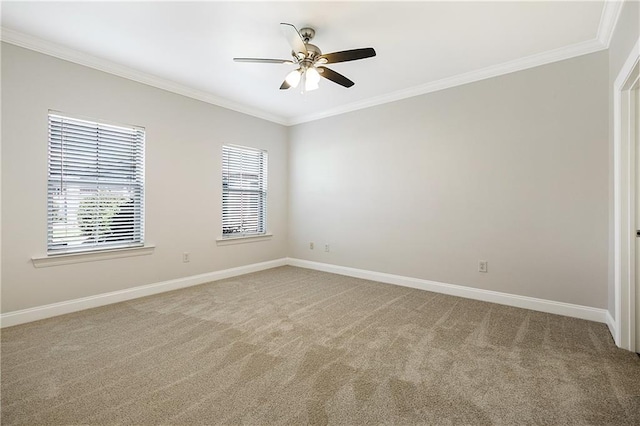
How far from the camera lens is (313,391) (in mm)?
1809

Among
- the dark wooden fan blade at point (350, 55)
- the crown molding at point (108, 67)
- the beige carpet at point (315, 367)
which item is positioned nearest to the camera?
the beige carpet at point (315, 367)

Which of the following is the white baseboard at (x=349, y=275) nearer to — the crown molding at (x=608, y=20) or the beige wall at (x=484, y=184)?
the beige wall at (x=484, y=184)

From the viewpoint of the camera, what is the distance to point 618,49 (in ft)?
8.10

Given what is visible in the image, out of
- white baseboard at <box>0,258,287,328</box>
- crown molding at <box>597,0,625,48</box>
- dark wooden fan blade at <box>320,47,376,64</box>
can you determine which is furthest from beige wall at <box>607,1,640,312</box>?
white baseboard at <box>0,258,287,328</box>

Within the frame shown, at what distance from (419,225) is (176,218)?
3.27 meters

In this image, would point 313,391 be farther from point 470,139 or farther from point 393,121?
point 393,121

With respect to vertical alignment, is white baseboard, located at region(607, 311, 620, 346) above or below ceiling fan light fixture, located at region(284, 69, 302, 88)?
below

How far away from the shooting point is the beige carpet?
163 centimetres

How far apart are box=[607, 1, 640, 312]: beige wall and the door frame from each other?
0.20 m

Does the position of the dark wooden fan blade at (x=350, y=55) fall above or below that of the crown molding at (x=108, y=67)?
below

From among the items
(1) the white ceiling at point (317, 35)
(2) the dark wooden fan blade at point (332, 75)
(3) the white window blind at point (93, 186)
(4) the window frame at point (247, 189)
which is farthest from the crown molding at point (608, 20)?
(3) the white window blind at point (93, 186)

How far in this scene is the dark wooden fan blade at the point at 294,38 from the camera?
2.29 m

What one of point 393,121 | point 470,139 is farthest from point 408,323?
point 393,121

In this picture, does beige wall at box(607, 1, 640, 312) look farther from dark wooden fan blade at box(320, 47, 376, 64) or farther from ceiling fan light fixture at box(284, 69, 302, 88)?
ceiling fan light fixture at box(284, 69, 302, 88)
